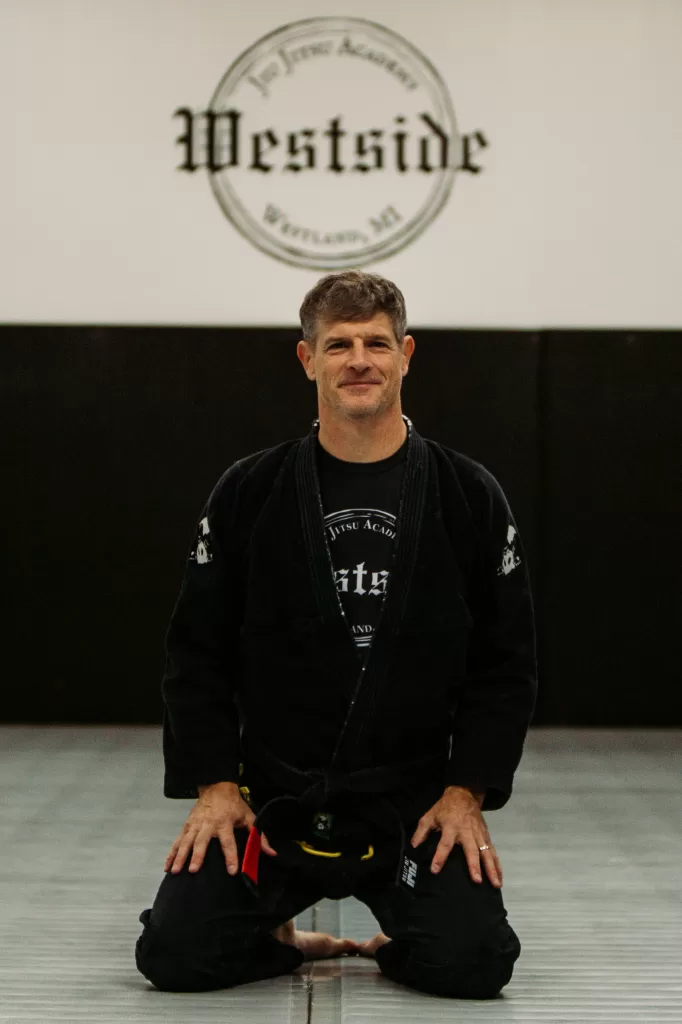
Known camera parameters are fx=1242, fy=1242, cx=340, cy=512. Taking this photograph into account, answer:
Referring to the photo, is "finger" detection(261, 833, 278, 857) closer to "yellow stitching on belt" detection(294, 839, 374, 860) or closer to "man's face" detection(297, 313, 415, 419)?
"yellow stitching on belt" detection(294, 839, 374, 860)

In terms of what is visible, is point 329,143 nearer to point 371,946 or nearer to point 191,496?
point 191,496

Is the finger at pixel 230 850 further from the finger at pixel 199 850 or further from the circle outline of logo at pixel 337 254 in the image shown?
the circle outline of logo at pixel 337 254

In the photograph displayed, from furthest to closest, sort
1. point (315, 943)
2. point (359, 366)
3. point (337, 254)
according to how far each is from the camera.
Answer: point (337, 254)
point (315, 943)
point (359, 366)

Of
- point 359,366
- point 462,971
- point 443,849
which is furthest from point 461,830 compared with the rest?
point 359,366

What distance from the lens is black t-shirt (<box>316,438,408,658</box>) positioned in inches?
70.3

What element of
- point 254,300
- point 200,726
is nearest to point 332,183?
point 254,300

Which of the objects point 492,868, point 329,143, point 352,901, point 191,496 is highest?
point 329,143

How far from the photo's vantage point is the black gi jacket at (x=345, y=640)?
1766 mm

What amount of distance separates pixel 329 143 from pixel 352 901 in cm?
277

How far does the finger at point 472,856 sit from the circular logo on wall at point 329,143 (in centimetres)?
280

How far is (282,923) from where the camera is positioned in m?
1.77

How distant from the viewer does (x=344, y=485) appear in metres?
1.85

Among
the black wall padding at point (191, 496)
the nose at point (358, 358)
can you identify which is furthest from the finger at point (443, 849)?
the black wall padding at point (191, 496)

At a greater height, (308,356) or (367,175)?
(367,175)
